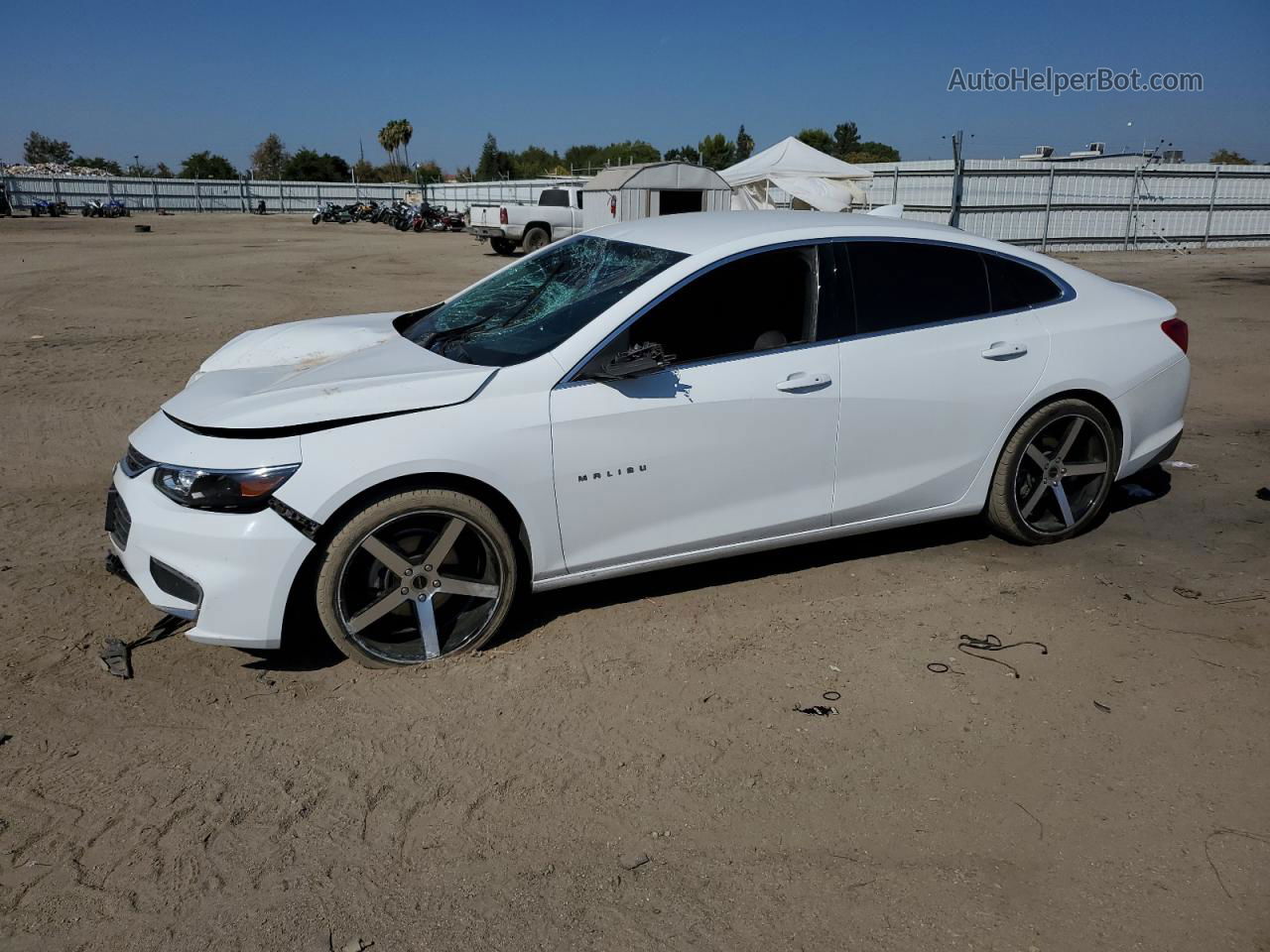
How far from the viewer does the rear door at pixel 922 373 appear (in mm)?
4285

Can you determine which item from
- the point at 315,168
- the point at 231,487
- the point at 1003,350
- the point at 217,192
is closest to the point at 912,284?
the point at 1003,350

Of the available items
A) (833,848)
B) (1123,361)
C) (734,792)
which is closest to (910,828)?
(833,848)

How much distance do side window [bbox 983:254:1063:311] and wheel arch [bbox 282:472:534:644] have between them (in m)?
2.61

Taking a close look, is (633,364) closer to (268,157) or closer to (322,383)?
(322,383)

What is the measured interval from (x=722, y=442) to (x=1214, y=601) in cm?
251

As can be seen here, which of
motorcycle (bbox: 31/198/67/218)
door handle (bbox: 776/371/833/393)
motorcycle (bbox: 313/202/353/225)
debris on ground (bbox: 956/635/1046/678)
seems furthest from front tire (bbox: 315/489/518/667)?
motorcycle (bbox: 31/198/67/218)

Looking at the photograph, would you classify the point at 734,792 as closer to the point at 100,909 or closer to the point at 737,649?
the point at 737,649

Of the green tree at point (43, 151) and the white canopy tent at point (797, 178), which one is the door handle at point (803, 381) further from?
the green tree at point (43, 151)

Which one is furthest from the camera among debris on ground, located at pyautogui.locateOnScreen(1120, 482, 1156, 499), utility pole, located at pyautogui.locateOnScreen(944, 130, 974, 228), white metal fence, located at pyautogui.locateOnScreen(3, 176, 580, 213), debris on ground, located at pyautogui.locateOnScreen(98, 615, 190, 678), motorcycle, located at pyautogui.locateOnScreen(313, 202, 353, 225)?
white metal fence, located at pyautogui.locateOnScreen(3, 176, 580, 213)

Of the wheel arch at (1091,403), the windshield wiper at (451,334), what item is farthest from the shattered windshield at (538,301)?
the wheel arch at (1091,403)

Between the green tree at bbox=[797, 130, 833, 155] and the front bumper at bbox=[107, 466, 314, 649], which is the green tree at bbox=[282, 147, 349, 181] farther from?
the front bumper at bbox=[107, 466, 314, 649]

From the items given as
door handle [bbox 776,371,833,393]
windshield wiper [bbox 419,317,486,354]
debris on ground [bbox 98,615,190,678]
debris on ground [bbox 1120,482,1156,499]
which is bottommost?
debris on ground [bbox 98,615,190,678]

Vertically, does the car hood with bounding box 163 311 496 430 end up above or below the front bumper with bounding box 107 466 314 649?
above

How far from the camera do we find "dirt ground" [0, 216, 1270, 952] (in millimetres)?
2564
